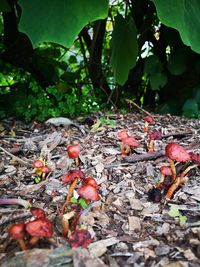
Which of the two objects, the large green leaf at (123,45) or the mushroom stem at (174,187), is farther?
the large green leaf at (123,45)

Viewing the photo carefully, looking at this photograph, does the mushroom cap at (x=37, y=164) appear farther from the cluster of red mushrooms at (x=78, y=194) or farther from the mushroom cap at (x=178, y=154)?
the mushroom cap at (x=178, y=154)

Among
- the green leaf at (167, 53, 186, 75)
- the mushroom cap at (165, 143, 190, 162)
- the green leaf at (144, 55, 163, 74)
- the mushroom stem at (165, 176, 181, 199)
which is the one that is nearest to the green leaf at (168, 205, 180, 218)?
the mushroom stem at (165, 176, 181, 199)

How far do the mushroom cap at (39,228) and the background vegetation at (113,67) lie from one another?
4.38 ft

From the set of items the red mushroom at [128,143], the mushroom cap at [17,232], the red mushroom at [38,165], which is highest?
the red mushroom at [128,143]

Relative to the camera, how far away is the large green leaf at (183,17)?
2.12 meters

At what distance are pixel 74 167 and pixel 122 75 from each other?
1315 millimetres

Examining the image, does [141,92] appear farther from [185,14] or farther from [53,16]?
[53,16]

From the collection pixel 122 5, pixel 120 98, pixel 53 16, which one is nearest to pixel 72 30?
pixel 53 16

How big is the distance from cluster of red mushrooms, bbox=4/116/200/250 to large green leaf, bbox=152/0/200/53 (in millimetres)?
624

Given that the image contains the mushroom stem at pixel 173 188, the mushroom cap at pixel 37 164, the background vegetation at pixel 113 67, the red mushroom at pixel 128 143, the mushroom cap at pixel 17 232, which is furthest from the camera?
the background vegetation at pixel 113 67

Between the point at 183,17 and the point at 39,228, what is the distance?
1.51 meters

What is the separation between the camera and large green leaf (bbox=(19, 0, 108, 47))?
6.35ft

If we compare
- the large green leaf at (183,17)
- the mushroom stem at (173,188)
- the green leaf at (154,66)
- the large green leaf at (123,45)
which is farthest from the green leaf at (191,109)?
the mushroom stem at (173,188)

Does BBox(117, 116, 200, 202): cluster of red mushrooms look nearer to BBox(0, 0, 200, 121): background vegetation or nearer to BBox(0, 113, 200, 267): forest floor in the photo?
BBox(0, 113, 200, 267): forest floor
